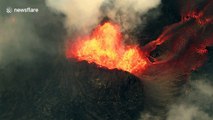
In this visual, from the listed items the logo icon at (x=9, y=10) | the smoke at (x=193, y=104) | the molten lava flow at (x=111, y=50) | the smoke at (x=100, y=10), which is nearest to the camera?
the smoke at (x=100, y=10)

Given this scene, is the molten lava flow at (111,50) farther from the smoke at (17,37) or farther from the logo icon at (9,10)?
the logo icon at (9,10)

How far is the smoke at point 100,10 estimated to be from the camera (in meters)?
55.2

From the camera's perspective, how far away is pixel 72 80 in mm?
63125

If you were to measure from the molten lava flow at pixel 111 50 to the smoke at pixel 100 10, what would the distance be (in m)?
1.50

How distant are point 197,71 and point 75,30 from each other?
20.9 m

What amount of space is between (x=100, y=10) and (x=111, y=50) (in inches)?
237

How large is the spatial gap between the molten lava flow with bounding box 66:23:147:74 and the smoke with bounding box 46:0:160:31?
1.50 meters

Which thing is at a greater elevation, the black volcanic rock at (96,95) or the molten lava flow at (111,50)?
the molten lava flow at (111,50)

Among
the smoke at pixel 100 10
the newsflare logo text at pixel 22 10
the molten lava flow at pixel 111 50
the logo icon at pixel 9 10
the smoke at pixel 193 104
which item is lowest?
the smoke at pixel 193 104

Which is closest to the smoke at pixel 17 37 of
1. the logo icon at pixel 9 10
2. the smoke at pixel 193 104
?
the logo icon at pixel 9 10

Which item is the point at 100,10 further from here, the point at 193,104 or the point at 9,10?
the point at 193,104

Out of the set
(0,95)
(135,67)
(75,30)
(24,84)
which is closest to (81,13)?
(75,30)

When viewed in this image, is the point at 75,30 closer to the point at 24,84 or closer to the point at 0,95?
the point at 24,84

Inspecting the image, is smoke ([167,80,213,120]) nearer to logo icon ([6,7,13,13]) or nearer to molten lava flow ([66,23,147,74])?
molten lava flow ([66,23,147,74])
